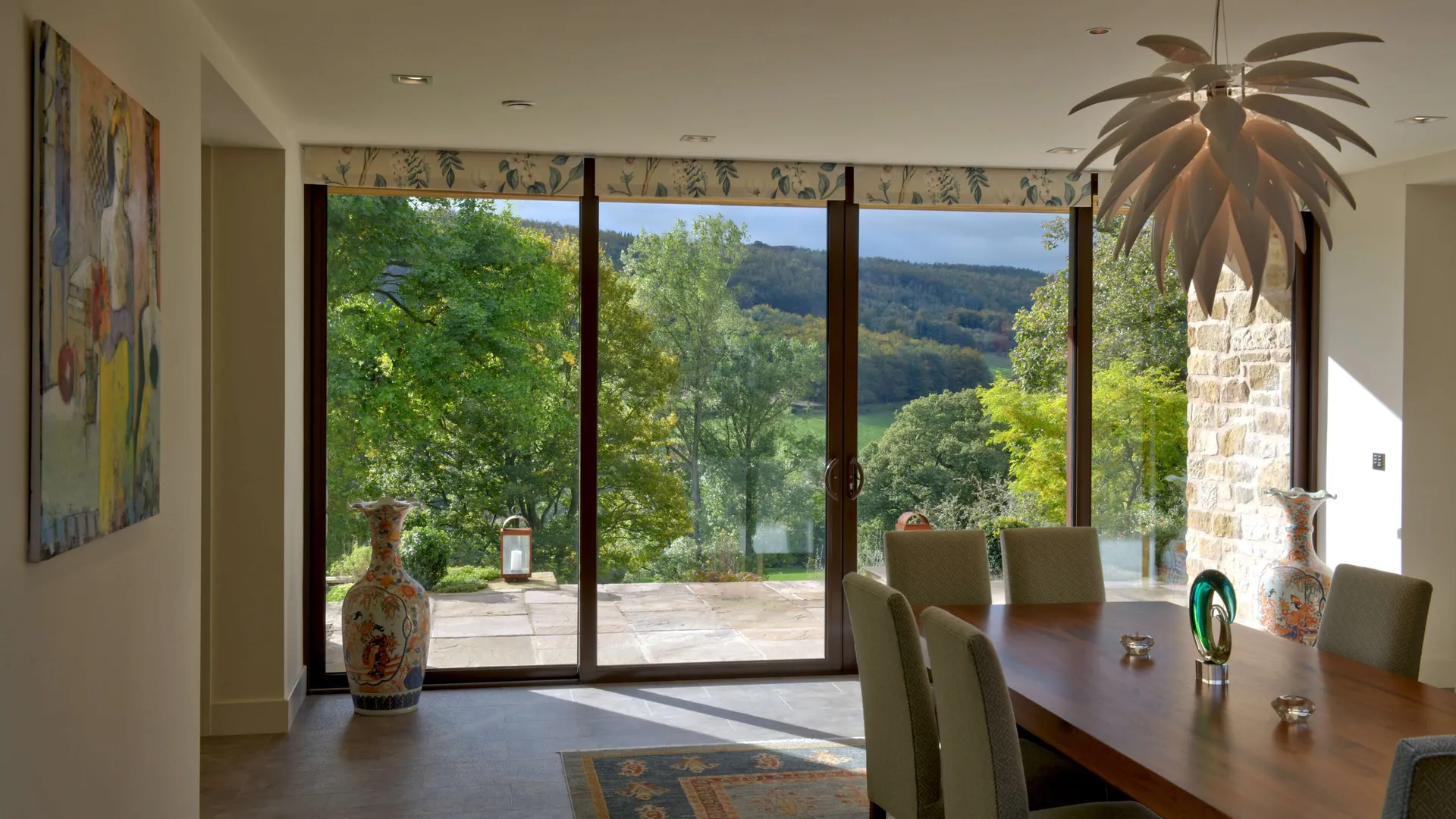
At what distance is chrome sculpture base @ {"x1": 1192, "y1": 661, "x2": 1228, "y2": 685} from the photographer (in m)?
2.93

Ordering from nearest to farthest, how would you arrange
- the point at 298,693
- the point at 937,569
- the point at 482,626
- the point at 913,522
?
the point at 937,569, the point at 298,693, the point at 482,626, the point at 913,522

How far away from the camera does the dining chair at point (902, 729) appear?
2.95 m

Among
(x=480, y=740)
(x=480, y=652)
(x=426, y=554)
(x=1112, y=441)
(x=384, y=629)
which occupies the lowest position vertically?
(x=480, y=740)

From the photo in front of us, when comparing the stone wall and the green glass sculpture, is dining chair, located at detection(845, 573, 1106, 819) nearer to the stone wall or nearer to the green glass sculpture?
the green glass sculpture

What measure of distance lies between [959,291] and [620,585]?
2296mm

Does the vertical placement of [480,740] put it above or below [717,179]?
below

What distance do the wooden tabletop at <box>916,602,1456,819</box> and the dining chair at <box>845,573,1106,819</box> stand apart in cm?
25

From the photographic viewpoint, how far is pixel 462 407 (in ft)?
18.4

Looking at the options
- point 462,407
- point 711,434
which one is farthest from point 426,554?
point 711,434

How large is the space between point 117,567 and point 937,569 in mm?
2630

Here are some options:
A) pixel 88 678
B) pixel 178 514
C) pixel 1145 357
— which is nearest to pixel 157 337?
pixel 178 514

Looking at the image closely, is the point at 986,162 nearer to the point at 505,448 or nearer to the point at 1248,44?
the point at 1248,44

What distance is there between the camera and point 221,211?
490cm

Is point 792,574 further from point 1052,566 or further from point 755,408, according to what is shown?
point 1052,566
